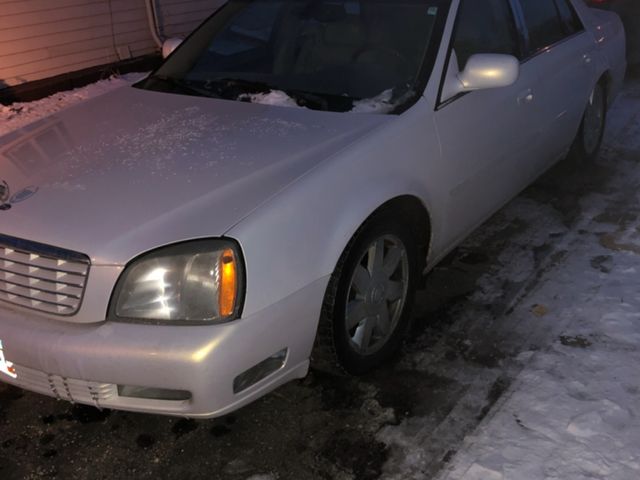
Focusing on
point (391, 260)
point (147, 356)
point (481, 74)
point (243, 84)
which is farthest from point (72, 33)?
point (147, 356)

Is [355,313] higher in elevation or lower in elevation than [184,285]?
lower

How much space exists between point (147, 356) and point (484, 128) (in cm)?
207

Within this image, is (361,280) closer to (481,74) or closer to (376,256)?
(376,256)

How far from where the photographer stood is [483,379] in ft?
9.41

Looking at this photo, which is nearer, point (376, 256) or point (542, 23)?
point (376, 256)

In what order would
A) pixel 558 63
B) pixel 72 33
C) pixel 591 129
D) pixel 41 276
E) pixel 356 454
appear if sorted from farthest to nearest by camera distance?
1. pixel 72 33
2. pixel 591 129
3. pixel 558 63
4. pixel 356 454
5. pixel 41 276

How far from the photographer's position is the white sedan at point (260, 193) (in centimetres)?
221

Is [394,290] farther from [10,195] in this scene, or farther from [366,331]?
[10,195]

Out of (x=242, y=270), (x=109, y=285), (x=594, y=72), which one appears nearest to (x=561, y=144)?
(x=594, y=72)

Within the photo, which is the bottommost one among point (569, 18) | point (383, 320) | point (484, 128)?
point (383, 320)

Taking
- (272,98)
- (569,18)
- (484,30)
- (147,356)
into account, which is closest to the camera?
(147,356)

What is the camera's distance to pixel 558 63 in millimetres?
4105

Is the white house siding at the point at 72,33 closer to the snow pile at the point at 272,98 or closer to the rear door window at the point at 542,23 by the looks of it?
the snow pile at the point at 272,98

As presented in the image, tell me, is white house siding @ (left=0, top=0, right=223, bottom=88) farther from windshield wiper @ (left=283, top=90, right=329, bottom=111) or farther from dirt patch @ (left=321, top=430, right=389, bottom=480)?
dirt patch @ (left=321, top=430, right=389, bottom=480)
